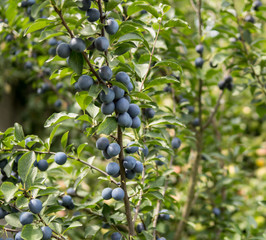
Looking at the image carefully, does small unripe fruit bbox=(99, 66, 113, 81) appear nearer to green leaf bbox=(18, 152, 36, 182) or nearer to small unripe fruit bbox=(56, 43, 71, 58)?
small unripe fruit bbox=(56, 43, 71, 58)

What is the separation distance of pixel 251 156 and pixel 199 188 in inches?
72.1

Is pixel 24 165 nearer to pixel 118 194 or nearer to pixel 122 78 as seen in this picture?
pixel 118 194

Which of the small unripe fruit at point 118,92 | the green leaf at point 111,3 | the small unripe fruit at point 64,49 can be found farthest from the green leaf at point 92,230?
the green leaf at point 111,3

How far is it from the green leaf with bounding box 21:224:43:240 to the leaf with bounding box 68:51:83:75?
530 millimetres

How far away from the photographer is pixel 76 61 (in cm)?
85

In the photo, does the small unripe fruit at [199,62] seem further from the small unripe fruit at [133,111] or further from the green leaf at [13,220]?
the green leaf at [13,220]

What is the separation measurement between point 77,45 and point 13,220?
654 mm

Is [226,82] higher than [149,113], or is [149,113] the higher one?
[149,113]

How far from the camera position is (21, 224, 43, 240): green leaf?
96cm

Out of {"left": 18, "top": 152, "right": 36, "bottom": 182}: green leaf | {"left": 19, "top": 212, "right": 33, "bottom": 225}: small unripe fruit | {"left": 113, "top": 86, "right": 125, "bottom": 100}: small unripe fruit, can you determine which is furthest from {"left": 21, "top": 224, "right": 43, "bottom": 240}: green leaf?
{"left": 113, "top": 86, "right": 125, "bottom": 100}: small unripe fruit

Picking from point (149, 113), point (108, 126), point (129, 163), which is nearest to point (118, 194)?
point (129, 163)

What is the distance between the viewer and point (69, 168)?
159 centimetres

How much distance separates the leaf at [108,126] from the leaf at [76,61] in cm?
16

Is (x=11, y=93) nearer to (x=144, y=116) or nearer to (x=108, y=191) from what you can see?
(x=144, y=116)
